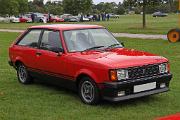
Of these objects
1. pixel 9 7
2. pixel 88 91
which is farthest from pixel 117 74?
pixel 9 7

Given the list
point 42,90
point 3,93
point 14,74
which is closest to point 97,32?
point 42,90

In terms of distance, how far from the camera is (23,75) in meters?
9.78

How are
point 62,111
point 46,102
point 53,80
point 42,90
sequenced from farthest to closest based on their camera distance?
point 42,90 < point 53,80 < point 46,102 < point 62,111

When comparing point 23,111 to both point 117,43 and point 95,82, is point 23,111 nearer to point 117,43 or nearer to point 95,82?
point 95,82

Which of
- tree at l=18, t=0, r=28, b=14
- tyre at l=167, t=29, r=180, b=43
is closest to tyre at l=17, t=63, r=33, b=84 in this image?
tyre at l=167, t=29, r=180, b=43

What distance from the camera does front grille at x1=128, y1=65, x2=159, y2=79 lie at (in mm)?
7191

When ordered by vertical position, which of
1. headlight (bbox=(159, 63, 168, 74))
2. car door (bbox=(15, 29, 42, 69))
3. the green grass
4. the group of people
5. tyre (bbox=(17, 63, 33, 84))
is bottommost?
the group of people

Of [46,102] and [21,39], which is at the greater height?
[21,39]

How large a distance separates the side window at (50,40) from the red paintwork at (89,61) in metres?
0.11

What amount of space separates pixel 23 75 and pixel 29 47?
0.84 m

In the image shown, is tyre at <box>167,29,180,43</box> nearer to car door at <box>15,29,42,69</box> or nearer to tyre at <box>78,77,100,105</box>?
car door at <box>15,29,42,69</box>

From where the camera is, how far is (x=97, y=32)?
8742 millimetres

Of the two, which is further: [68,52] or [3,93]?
[3,93]

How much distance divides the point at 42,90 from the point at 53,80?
2.23 ft
